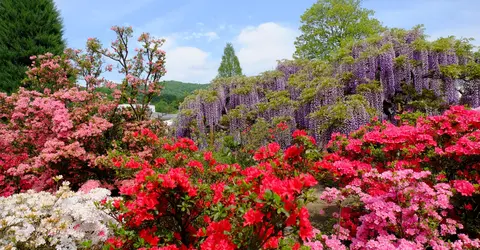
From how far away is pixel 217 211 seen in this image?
2.43 m

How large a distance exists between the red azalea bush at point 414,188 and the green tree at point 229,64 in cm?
2563

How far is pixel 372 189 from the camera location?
3.47 meters

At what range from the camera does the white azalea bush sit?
9.78ft

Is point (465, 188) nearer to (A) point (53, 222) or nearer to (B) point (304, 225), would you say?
(B) point (304, 225)

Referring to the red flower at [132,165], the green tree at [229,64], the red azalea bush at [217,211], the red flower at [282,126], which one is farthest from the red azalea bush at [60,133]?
the green tree at [229,64]

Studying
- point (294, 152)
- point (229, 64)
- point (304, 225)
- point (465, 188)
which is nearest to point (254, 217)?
point (304, 225)

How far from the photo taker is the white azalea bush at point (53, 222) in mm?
2982

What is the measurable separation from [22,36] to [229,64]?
735 inches

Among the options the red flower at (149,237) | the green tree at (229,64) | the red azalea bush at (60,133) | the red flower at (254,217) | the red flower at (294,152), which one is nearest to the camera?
the red flower at (254,217)

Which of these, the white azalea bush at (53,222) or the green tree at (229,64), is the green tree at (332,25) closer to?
the green tree at (229,64)

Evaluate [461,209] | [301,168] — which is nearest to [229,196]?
[301,168]

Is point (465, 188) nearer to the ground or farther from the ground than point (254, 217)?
nearer to the ground

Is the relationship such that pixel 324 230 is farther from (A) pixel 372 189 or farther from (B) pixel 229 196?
(B) pixel 229 196

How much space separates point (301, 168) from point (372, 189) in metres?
0.85
